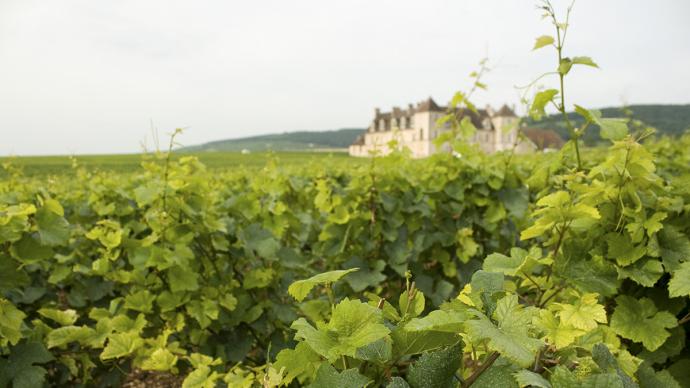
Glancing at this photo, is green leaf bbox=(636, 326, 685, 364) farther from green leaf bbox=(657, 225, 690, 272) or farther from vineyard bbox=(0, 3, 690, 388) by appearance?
green leaf bbox=(657, 225, 690, 272)

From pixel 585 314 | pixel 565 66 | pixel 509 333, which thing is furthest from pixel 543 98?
pixel 509 333

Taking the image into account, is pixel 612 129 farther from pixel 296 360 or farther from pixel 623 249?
pixel 296 360

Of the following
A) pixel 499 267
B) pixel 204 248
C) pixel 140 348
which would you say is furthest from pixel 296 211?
pixel 499 267

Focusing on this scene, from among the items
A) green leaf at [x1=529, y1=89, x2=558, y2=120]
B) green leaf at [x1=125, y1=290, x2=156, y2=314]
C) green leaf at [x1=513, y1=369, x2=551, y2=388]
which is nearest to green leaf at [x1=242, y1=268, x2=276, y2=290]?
green leaf at [x1=125, y1=290, x2=156, y2=314]

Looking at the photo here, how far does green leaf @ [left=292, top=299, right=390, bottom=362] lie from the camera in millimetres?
765

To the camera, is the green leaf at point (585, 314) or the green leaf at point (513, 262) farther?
the green leaf at point (513, 262)

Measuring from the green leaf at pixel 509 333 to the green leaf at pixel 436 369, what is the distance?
3.1 inches

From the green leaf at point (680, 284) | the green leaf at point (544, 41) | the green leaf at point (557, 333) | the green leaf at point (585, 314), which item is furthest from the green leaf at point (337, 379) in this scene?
the green leaf at point (544, 41)

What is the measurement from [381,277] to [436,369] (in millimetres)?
2406

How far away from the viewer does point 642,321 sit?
67.2 inches

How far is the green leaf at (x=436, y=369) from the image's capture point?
773 millimetres

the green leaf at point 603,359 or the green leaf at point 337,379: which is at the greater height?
the green leaf at point 337,379

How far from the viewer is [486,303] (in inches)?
34.3

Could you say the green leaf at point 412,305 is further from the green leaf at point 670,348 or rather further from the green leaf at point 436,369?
the green leaf at point 670,348
